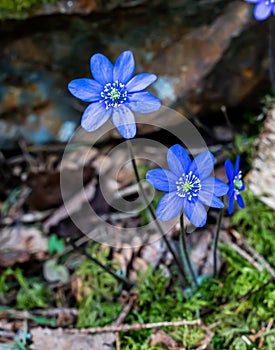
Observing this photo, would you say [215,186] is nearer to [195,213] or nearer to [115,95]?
[195,213]

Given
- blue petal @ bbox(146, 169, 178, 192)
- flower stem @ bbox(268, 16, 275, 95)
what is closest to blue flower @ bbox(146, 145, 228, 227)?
blue petal @ bbox(146, 169, 178, 192)

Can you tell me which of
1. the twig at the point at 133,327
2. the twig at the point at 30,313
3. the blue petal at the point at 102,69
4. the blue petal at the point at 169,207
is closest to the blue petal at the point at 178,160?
the blue petal at the point at 169,207

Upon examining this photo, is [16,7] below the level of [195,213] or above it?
above

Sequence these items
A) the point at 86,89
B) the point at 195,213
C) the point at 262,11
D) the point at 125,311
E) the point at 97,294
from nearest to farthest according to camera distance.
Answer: the point at 195,213
the point at 86,89
the point at 262,11
the point at 125,311
the point at 97,294

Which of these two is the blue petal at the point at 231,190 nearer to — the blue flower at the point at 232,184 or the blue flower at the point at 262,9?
the blue flower at the point at 232,184

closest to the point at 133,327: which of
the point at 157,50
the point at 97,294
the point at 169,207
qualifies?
the point at 97,294

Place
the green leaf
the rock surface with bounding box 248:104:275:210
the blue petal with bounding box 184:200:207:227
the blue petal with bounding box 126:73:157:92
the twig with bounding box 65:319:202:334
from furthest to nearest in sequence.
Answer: the green leaf < the rock surface with bounding box 248:104:275:210 < the twig with bounding box 65:319:202:334 < the blue petal with bounding box 126:73:157:92 < the blue petal with bounding box 184:200:207:227

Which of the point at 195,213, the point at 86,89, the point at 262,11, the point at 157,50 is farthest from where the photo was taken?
the point at 157,50

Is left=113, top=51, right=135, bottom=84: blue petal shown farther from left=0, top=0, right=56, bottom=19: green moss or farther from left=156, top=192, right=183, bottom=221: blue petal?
left=0, top=0, right=56, bottom=19: green moss
